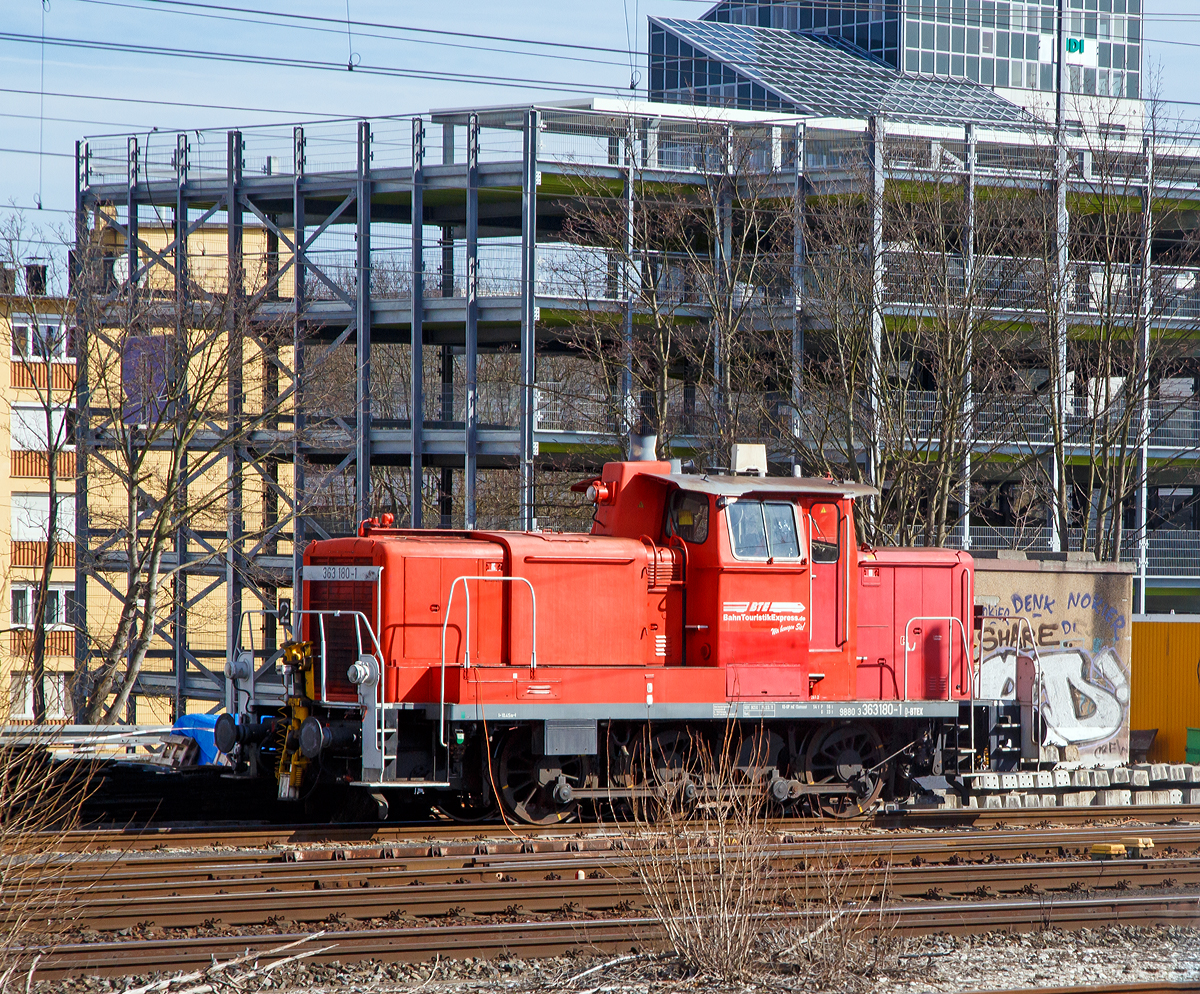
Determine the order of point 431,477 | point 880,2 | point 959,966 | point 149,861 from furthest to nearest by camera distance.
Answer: point 880,2, point 431,477, point 149,861, point 959,966

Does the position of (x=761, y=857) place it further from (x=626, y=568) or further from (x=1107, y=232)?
(x=1107, y=232)

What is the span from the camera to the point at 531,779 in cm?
1304

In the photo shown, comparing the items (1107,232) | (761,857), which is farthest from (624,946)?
(1107,232)

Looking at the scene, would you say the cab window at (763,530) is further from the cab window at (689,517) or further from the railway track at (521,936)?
the railway track at (521,936)

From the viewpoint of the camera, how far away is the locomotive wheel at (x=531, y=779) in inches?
507

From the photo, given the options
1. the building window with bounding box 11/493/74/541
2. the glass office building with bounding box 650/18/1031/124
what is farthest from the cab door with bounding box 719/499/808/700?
the building window with bounding box 11/493/74/541

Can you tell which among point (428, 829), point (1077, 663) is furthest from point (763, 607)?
point (1077, 663)

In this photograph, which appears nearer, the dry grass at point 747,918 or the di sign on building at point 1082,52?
the dry grass at point 747,918

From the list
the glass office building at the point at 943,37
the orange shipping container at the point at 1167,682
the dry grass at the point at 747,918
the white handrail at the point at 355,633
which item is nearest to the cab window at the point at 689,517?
the white handrail at the point at 355,633

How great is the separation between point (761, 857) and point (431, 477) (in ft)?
131

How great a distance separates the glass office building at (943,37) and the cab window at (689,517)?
3490 centimetres

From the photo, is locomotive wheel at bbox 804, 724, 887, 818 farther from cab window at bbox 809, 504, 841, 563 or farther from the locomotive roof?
the locomotive roof

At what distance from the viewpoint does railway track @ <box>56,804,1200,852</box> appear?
1198 centimetres

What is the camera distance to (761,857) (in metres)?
8.78
